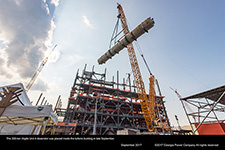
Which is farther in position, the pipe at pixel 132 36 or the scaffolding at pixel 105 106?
the scaffolding at pixel 105 106

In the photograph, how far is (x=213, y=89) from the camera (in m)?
6.66

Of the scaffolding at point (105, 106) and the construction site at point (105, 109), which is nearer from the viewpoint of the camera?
the construction site at point (105, 109)

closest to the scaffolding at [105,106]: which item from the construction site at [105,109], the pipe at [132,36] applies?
the construction site at [105,109]

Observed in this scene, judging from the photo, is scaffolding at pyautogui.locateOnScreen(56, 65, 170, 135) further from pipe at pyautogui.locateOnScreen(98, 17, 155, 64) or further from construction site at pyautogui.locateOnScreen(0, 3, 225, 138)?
pipe at pyautogui.locateOnScreen(98, 17, 155, 64)

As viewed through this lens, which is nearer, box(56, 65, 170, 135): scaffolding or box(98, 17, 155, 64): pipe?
box(98, 17, 155, 64): pipe

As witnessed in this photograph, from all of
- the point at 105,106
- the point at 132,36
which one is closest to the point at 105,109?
the point at 105,106

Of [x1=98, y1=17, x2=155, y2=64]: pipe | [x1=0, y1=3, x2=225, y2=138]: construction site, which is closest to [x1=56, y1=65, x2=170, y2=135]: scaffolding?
[x1=0, y1=3, x2=225, y2=138]: construction site

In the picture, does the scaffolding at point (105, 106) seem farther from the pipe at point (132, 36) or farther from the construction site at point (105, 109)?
the pipe at point (132, 36)
